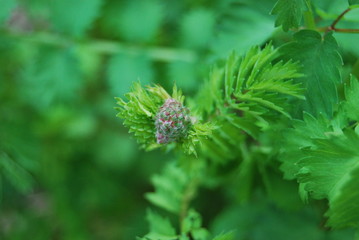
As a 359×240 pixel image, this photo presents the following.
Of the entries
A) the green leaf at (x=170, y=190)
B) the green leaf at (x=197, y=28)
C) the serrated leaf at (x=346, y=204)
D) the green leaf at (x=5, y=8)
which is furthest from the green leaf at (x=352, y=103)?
the green leaf at (x=5, y=8)

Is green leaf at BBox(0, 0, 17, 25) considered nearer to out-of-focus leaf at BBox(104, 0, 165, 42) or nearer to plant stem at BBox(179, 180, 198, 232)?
out-of-focus leaf at BBox(104, 0, 165, 42)

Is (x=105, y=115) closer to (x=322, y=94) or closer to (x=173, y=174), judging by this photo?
(x=173, y=174)

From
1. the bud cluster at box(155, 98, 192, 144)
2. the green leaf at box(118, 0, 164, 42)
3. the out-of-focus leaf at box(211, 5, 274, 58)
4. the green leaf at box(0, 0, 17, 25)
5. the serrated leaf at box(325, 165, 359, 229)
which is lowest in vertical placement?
the serrated leaf at box(325, 165, 359, 229)

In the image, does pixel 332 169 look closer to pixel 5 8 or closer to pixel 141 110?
pixel 141 110

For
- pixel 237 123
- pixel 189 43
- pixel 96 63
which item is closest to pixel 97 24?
pixel 96 63

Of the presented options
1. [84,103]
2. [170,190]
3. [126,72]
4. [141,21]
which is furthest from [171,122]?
[84,103]

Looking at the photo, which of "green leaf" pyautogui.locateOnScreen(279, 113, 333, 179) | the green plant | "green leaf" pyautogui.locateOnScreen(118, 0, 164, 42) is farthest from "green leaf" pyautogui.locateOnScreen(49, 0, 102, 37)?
"green leaf" pyautogui.locateOnScreen(279, 113, 333, 179)
